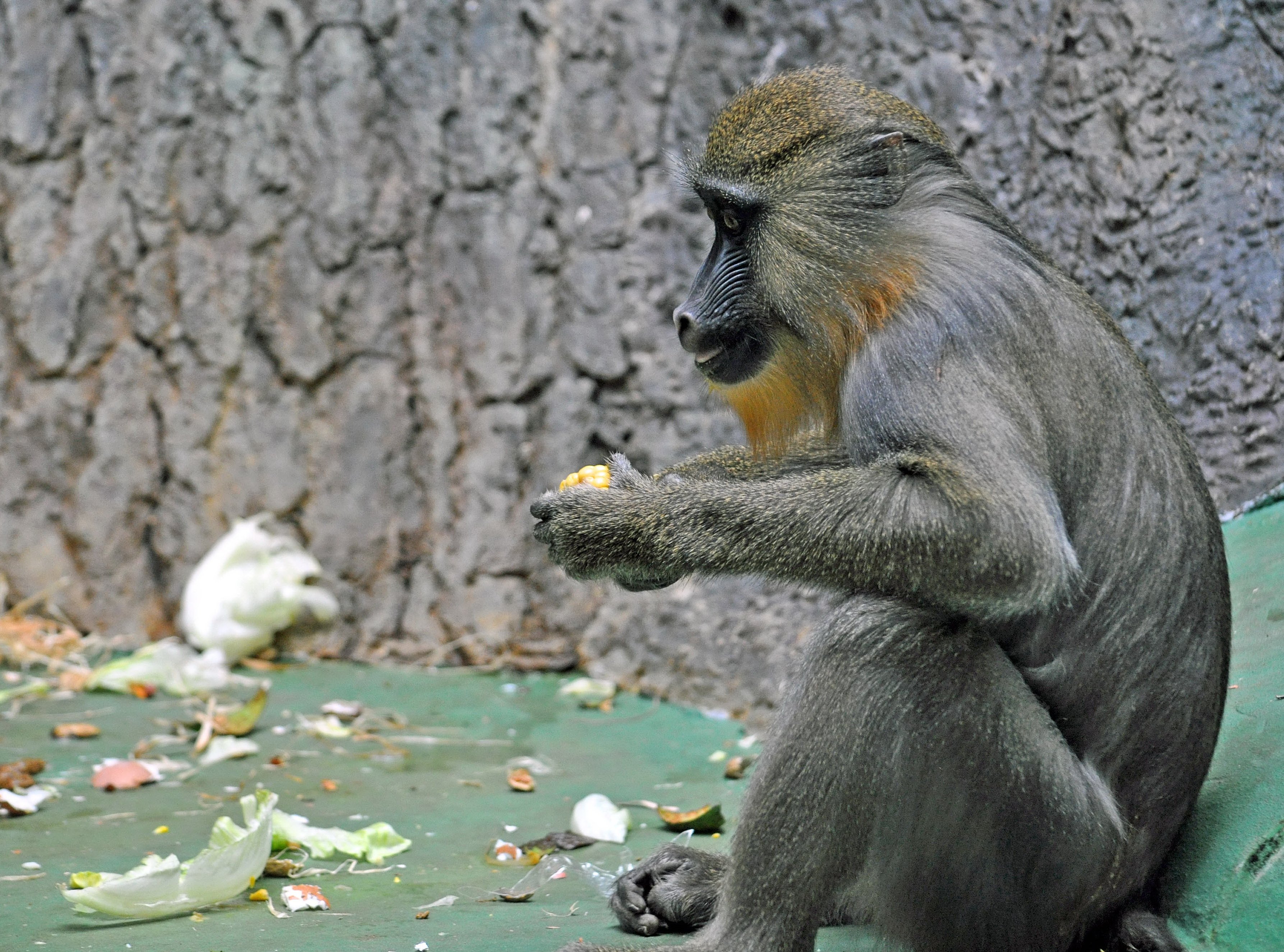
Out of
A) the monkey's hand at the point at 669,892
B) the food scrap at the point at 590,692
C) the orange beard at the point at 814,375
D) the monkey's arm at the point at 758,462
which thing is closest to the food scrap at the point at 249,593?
the food scrap at the point at 590,692

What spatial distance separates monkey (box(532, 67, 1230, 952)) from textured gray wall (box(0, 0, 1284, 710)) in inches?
133

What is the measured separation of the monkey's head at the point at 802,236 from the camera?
3.44 meters

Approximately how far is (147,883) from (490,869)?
1.14 metres

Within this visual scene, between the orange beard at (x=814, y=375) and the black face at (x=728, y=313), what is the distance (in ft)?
0.19

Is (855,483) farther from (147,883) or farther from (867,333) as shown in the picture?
(147,883)

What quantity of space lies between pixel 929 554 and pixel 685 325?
1.07 m

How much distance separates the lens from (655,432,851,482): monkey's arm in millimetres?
3961

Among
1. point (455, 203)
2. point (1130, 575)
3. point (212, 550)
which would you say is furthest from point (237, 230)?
point (1130, 575)

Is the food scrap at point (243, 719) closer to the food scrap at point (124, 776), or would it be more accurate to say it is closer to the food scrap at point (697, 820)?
the food scrap at point (124, 776)

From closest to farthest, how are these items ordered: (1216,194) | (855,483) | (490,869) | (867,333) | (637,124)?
(855,483)
(867,333)
(490,869)
(1216,194)
(637,124)

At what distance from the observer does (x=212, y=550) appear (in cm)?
743

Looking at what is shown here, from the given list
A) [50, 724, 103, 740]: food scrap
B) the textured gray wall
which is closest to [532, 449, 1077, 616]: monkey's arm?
[50, 724, 103, 740]: food scrap

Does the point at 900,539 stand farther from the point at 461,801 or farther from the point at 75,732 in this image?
the point at 75,732

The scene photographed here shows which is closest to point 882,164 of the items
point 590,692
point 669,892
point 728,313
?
point 728,313
